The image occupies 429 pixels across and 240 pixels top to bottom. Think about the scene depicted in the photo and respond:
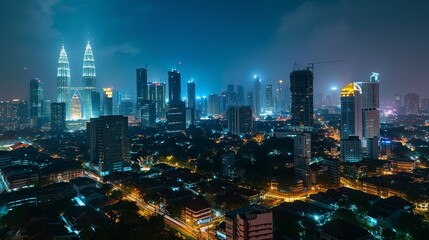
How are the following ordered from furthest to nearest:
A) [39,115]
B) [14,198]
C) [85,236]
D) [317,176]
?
[39,115]
[317,176]
[14,198]
[85,236]

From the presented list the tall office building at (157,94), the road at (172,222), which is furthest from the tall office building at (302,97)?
the tall office building at (157,94)

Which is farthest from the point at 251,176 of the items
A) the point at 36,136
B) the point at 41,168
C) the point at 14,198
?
the point at 36,136

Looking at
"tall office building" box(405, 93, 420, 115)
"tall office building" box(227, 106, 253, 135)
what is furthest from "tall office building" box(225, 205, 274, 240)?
"tall office building" box(405, 93, 420, 115)

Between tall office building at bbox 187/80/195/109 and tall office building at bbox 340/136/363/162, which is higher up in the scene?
tall office building at bbox 187/80/195/109

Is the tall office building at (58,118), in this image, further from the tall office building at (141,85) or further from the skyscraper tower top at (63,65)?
the tall office building at (141,85)

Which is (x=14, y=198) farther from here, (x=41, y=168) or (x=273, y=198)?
(x=273, y=198)

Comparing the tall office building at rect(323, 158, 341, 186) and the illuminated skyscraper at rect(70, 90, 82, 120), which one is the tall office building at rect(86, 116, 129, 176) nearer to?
the tall office building at rect(323, 158, 341, 186)

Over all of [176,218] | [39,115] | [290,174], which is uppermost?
[39,115]
